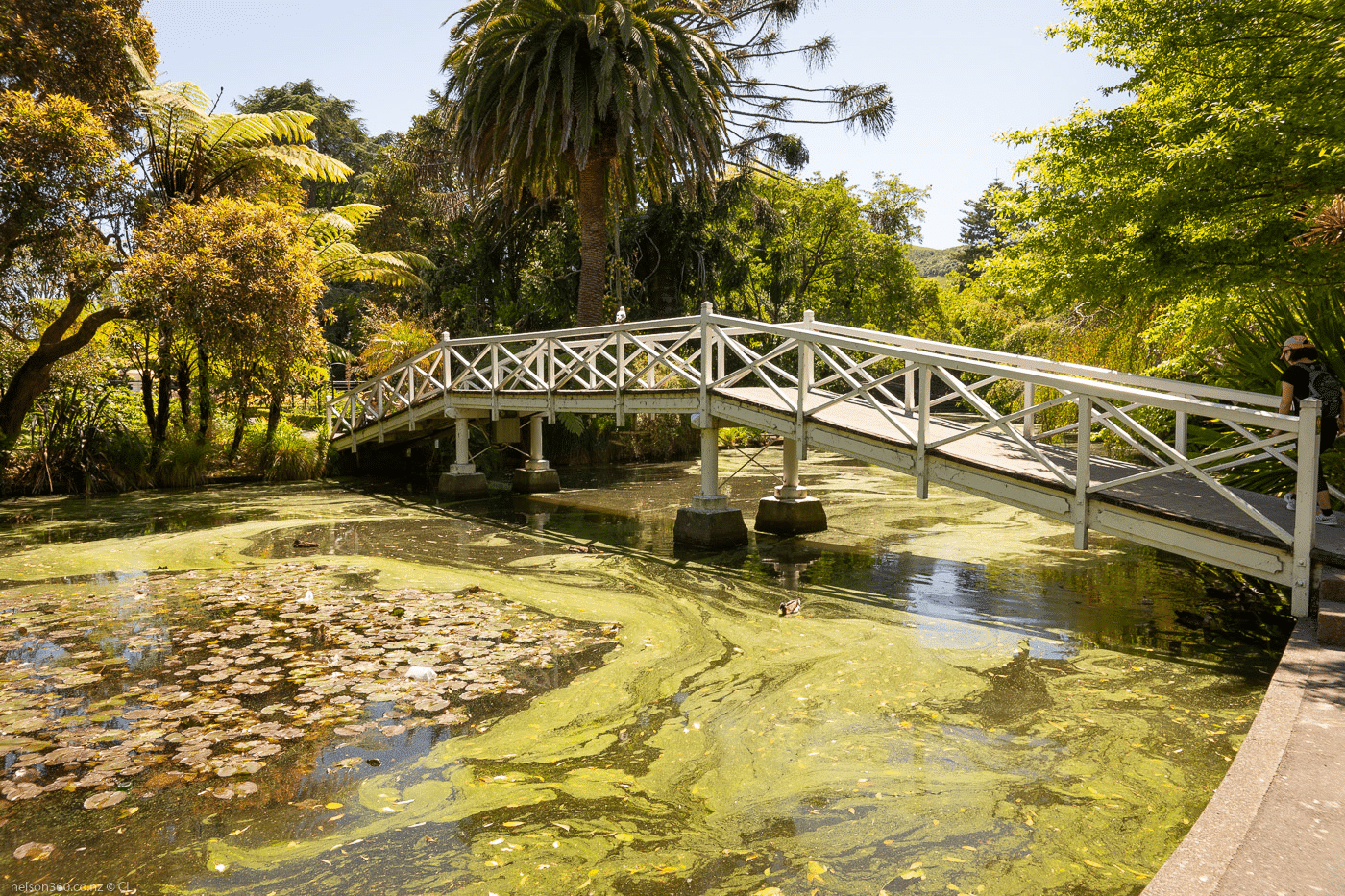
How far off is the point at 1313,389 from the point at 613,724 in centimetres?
572

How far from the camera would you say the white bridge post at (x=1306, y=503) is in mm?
5609

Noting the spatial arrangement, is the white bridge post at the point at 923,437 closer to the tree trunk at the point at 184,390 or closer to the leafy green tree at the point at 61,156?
the leafy green tree at the point at 61,156

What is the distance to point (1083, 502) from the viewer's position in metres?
7.02

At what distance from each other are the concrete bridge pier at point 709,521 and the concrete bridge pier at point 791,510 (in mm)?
686

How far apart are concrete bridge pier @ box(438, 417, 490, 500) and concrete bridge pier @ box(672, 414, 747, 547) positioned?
664 cm

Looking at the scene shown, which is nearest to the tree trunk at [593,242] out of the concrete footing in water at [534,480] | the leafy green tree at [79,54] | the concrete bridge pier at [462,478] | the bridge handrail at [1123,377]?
the concrete footing in water at [534,480]

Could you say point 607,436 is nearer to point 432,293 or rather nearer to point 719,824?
point 432,293

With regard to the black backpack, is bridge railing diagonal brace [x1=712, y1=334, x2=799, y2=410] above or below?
above

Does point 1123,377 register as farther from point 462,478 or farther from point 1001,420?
point 462,478

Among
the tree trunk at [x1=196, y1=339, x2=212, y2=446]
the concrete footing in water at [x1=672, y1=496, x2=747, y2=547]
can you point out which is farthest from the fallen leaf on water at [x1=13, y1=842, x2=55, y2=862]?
the tree trunk at [x1=196, y1=339, x2=212, y2=446]

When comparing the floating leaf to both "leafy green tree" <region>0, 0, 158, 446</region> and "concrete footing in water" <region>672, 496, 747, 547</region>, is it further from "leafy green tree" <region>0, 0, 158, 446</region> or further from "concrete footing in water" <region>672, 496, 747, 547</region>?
"leafy green tree" <region>0, 0, 158, 446</region>

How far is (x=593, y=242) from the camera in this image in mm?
17141

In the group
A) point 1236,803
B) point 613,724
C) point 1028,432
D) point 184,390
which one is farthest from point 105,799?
point 184,390

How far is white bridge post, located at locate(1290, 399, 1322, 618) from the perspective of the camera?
561cm
